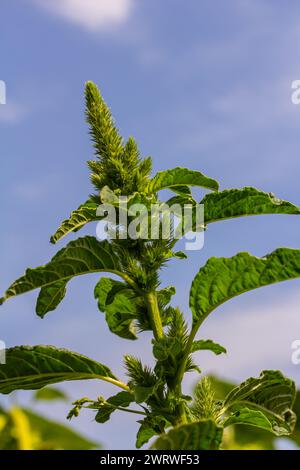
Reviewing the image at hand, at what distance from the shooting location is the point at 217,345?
9.77 ft

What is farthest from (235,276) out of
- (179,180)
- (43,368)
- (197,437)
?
(197,437)

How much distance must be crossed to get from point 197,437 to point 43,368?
128 cm

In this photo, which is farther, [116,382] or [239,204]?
[116,382]

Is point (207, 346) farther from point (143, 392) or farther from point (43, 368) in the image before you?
point (43, 368)

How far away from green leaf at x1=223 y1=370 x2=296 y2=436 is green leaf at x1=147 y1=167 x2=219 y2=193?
92 cm

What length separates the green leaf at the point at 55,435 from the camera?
121 cm

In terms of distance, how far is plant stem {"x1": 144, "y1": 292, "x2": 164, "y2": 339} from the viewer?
113 inches

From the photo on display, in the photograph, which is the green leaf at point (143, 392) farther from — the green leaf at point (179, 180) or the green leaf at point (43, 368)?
the green leaf at point (179, 180)

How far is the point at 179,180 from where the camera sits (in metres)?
2.98

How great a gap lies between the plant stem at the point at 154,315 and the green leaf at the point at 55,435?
154 centimetres

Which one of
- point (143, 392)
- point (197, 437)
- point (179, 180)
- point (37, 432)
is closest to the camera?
point (37, 432)

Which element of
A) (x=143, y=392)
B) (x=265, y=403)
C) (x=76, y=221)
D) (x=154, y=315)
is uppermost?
(x=76, y=221)
